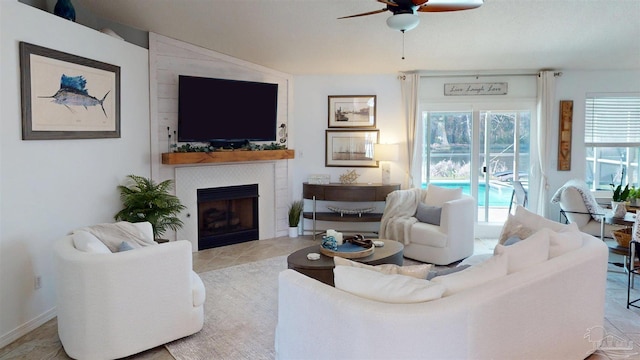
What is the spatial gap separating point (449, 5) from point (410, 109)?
3483 millimetres

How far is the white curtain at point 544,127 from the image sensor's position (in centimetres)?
645

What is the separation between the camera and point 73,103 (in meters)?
3.88

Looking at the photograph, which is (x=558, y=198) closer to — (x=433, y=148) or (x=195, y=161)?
(x=433, y=148)

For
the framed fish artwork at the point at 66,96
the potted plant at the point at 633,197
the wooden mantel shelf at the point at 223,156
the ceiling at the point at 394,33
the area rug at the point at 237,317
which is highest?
the ceiling at the point at 394,33

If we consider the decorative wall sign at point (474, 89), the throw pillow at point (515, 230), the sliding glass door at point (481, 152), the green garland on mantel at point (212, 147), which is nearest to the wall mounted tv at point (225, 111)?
the green garland on mantel at point (212, 147)

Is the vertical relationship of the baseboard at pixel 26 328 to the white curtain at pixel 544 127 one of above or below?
below

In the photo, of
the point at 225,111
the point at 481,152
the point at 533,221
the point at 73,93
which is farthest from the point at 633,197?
the point at 73,93

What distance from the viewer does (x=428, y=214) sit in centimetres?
549

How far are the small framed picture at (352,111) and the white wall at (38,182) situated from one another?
3.27 meters

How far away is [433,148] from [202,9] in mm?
3991

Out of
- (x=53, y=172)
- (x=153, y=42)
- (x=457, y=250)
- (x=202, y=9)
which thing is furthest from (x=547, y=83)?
(x=53, y=172)

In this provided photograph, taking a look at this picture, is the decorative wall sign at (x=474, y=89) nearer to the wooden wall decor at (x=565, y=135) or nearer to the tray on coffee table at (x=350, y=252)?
the wooden wall decor at (x=565, y=135)

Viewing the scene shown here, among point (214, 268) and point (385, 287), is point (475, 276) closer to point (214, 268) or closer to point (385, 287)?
point (385, 287)

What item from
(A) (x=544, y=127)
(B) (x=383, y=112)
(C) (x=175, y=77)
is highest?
(C) (x=175, y=77)
